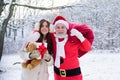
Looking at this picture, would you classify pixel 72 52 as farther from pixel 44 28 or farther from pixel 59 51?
pixel 44 28

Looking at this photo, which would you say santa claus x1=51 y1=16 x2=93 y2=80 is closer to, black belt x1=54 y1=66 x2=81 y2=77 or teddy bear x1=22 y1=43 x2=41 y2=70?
black belt x1=54 y1=66 x2=81 y2=77

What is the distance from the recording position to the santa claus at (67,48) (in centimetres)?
352

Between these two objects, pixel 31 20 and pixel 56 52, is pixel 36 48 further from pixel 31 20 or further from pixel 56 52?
pixel 31 20

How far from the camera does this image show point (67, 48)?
3545mm

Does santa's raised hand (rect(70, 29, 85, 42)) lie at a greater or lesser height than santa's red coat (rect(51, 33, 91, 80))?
greater

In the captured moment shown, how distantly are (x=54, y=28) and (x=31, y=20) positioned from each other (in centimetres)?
675

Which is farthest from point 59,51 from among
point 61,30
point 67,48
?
point 61,30

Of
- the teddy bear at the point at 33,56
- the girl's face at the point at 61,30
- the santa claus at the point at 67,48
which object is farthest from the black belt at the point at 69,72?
the girl's face at the point at 61,30

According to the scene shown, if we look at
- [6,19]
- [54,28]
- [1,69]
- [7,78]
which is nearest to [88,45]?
[54,28]

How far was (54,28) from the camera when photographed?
3.63 metres

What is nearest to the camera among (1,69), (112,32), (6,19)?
(6,19)

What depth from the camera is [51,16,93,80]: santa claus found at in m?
3.52

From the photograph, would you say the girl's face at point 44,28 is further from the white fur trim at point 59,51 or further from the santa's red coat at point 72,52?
the santa's red coat at point 72,52

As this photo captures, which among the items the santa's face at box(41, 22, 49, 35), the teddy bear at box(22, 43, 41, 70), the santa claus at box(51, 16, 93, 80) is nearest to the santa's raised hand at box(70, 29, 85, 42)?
the santa claus at box(51, 16, 93, 80)
